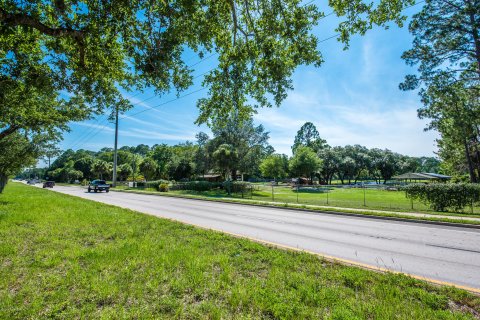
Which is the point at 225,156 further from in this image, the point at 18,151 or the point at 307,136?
the point at 307,136

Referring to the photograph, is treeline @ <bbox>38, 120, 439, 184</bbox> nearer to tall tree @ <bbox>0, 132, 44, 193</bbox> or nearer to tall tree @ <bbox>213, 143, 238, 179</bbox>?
tall tree @ <bbox>213, 143, 238, 179</bbox>

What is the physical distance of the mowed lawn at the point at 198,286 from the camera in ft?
10.1

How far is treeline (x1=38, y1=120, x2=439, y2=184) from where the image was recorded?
1624 inches

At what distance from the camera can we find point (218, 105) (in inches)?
300

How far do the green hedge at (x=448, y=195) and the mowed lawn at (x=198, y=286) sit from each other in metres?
14.7

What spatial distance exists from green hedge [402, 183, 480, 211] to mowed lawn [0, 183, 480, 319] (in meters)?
14.7

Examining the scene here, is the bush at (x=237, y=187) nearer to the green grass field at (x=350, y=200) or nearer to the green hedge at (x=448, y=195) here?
the green grass field at (x=350, y=200)

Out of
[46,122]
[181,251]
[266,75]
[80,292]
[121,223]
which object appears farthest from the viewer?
[46,122]

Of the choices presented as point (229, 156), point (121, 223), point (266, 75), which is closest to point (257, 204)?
point (121, 223)

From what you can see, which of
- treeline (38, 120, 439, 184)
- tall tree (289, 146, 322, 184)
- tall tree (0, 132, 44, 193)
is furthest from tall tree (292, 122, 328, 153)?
tall tree (0, 132, 44, 193)

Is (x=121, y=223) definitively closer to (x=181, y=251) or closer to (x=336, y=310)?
(x=181, y=251)

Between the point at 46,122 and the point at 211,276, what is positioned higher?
the point at 46,122

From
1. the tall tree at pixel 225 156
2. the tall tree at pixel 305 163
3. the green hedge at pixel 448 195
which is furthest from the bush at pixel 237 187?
the tall tree at pixel 305 163

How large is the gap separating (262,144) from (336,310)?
4332 centimetres
